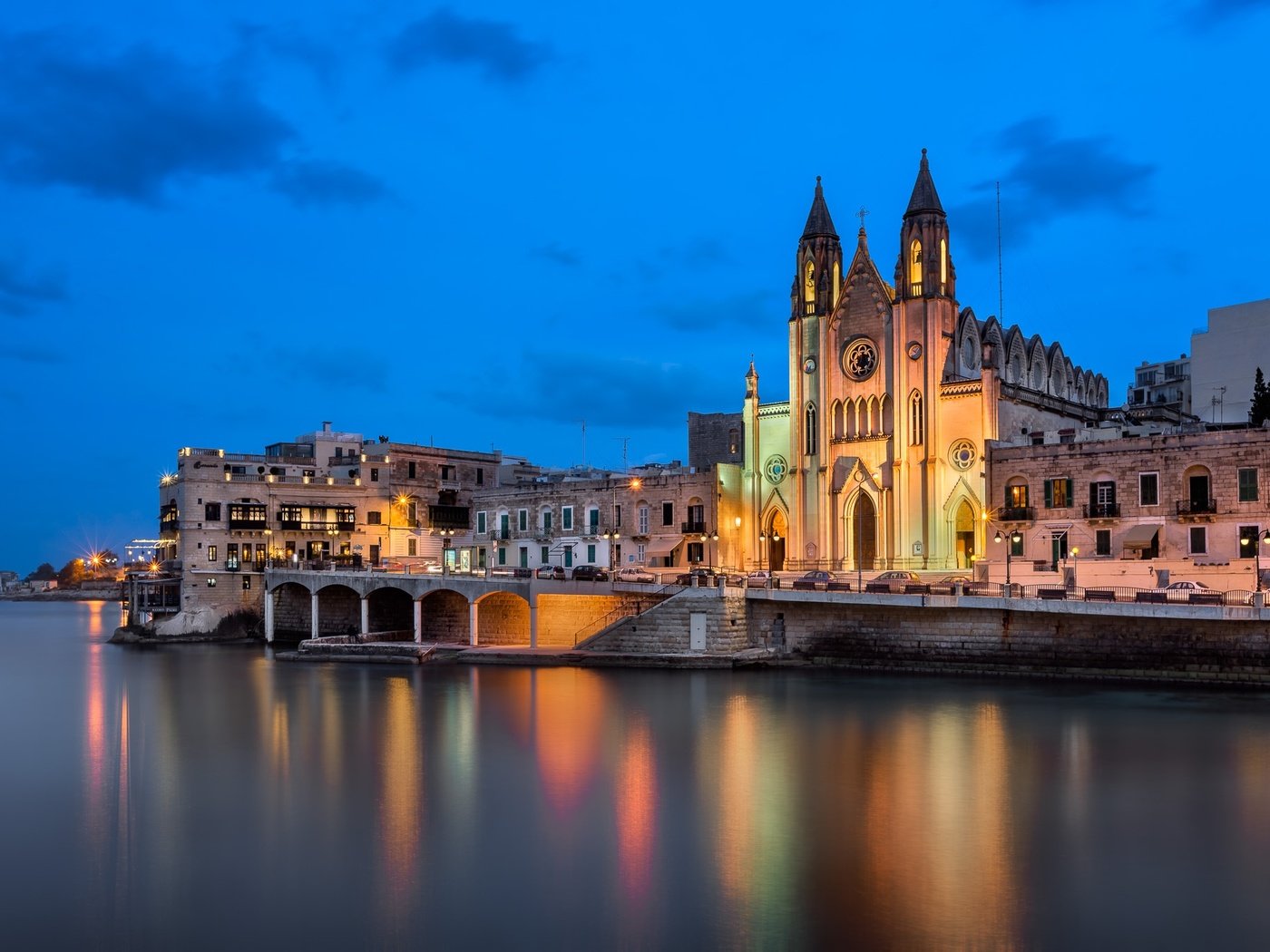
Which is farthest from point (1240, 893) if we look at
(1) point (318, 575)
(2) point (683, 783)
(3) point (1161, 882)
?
(1) point (318, 575)

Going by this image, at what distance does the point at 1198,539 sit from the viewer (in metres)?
52.8

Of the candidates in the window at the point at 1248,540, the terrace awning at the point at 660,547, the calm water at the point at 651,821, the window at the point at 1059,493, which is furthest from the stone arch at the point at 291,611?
the window at the point at 1248,540

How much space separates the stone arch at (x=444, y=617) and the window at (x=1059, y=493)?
30.1m

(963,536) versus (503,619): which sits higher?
(963,536)

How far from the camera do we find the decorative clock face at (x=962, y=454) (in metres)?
61.7

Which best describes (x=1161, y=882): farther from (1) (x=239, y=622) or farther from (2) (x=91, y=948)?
(1) (x=239, y=622)

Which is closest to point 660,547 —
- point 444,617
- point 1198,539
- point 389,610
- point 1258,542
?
point 444,617

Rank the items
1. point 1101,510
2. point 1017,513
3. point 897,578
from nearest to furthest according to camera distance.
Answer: point 897,578 < point 1101,510 < point 1017,513

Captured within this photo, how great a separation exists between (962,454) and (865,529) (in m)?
7.36

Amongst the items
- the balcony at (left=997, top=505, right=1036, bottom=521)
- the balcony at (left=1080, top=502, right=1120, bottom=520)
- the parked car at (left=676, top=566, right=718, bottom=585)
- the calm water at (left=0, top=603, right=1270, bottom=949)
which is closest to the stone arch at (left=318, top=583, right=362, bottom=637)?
the parked car at (left=676, top=566, right=718, bottom=585)

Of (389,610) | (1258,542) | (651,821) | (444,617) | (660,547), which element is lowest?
(651,821)

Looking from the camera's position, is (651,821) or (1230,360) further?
(1230,360)

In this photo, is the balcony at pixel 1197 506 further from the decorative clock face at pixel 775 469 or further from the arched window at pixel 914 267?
the decorative clock face at pixel 775 469

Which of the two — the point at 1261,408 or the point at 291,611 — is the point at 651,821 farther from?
the point at 291,611
